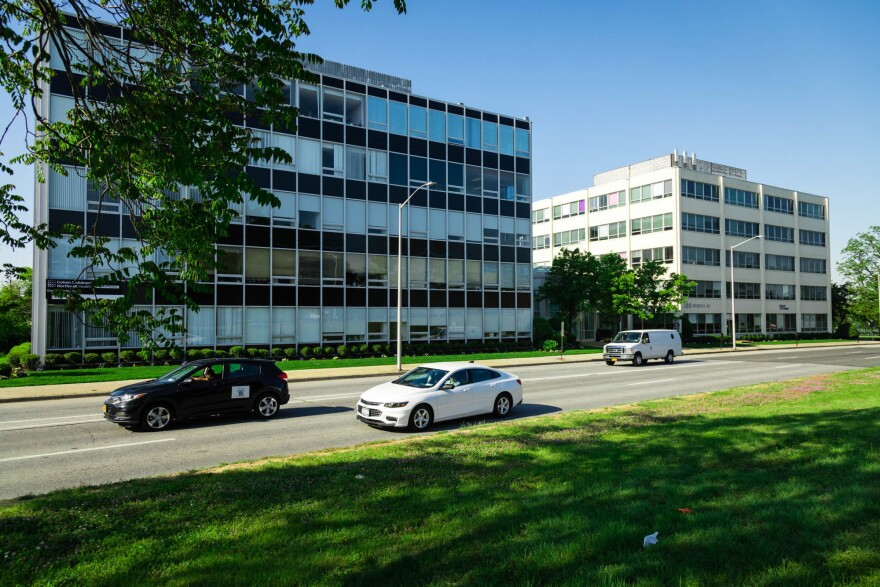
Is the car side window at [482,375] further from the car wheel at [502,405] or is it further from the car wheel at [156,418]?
the car wheel at [156,418]

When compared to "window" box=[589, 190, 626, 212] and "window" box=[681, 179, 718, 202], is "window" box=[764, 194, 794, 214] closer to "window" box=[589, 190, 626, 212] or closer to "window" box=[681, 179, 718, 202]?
"window" box=[681, 179, 718, 202]

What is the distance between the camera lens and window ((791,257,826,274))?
72.7 metres

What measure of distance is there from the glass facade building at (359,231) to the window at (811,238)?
5017 cm

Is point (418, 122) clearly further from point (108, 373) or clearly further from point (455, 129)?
point (108, 373)

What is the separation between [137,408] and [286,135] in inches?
955

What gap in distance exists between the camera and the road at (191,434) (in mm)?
9531

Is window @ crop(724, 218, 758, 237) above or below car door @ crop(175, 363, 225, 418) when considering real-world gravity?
above

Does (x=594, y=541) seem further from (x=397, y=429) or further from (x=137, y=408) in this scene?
(x=137, y=408)

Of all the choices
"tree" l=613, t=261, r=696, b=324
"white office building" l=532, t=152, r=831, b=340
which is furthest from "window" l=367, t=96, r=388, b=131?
"white office building" l=532, t=152, r=831, b=340

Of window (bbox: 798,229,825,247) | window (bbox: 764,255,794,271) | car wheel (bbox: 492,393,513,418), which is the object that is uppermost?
window (bbox: 798,229,825,247)

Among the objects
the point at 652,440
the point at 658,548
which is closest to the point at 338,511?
the point at 658,548

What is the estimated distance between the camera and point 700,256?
6169 centimetres

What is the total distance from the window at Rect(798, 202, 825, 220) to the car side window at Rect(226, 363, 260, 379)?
79338mm

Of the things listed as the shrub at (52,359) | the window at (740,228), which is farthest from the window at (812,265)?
the shrub at (52,359)
